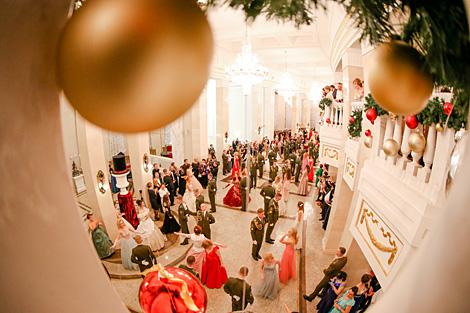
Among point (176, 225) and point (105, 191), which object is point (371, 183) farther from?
point (176, 225)

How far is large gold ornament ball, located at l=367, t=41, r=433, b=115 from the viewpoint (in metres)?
0.27

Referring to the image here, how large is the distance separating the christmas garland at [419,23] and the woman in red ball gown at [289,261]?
2952mm

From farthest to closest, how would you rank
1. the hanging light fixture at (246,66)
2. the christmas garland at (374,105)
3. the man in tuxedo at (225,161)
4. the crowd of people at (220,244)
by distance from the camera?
the man in tuxedo at (225,161)
the crowd of people at (220,244)
the hanging light fixture at (246,66)
the christmas garland at (374,105)

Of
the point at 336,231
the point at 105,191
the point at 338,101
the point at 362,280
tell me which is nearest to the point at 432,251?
the point at 105,191

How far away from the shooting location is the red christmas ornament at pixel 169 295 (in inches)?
16.7

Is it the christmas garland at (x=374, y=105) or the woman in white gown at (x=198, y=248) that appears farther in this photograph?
the woman in white gown at (x=198, y=248)

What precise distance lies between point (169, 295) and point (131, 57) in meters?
0.44

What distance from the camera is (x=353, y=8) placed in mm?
260

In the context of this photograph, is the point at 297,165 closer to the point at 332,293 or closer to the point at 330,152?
the point at 330,152

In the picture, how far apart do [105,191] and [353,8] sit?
1.21 m

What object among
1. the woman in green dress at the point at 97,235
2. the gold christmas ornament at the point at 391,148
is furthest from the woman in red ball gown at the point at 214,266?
the gold christmas ornament at the point at 391,148

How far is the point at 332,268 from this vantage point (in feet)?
5.00

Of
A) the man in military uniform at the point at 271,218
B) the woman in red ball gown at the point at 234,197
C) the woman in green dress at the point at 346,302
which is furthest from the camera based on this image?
the woman in red ball gown at the point at 234,197

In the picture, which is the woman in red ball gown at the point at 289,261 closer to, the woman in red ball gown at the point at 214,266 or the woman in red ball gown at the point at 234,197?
the woman in red ball gown at the point at 214,266
